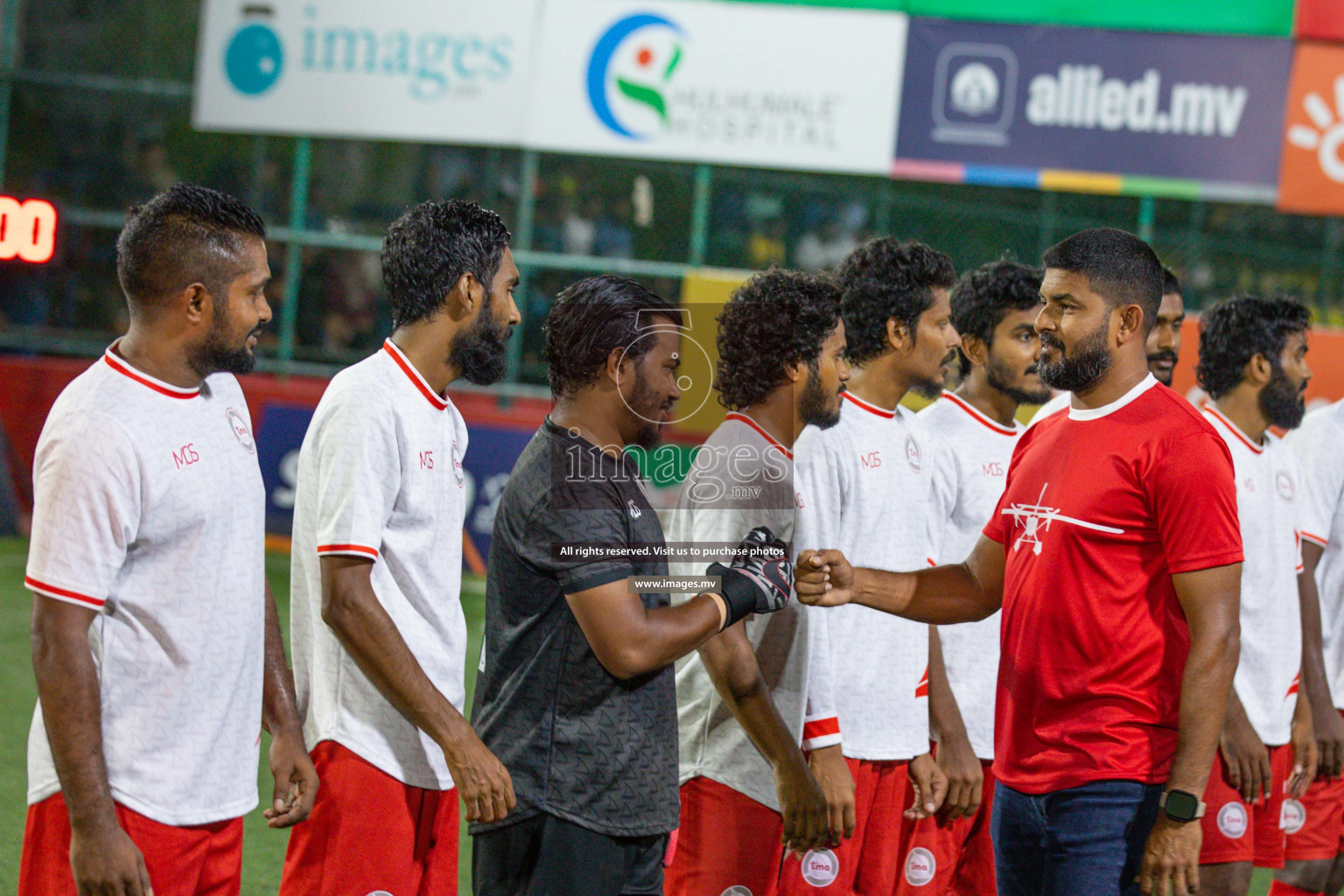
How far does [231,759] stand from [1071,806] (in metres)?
1.88

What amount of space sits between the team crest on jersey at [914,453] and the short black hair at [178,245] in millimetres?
1987

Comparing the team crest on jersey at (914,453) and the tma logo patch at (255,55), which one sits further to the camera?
the tma logo patch at (255,55)

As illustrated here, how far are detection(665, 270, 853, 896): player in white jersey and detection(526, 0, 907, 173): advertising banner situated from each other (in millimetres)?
7909

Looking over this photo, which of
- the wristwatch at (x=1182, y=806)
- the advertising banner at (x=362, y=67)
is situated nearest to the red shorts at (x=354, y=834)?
the wristwatch at (x=1182, y=806)

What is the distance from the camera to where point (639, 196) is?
1307 cm

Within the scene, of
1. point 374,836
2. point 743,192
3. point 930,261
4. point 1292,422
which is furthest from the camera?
point 743,192

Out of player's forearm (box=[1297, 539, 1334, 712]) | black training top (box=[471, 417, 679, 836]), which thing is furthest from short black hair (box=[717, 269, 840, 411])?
Result: player's forearm (box=[1297, 539, 1334, 712])

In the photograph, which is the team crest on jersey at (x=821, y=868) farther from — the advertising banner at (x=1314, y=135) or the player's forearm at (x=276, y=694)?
the advertising banner at (x=1314, y=135)

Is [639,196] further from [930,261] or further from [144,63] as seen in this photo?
[930,261]

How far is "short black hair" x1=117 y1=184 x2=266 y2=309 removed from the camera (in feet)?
8.73

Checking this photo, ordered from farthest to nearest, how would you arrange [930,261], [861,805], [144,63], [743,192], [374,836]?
[144,63]
[743,192]
[930,261]
[861,805]
[374,836]

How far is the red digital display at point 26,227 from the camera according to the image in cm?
998

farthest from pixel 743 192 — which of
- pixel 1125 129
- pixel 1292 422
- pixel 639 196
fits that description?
pixel 1292 422

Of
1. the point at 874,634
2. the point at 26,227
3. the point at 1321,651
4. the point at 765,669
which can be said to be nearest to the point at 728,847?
the point at 765,669
